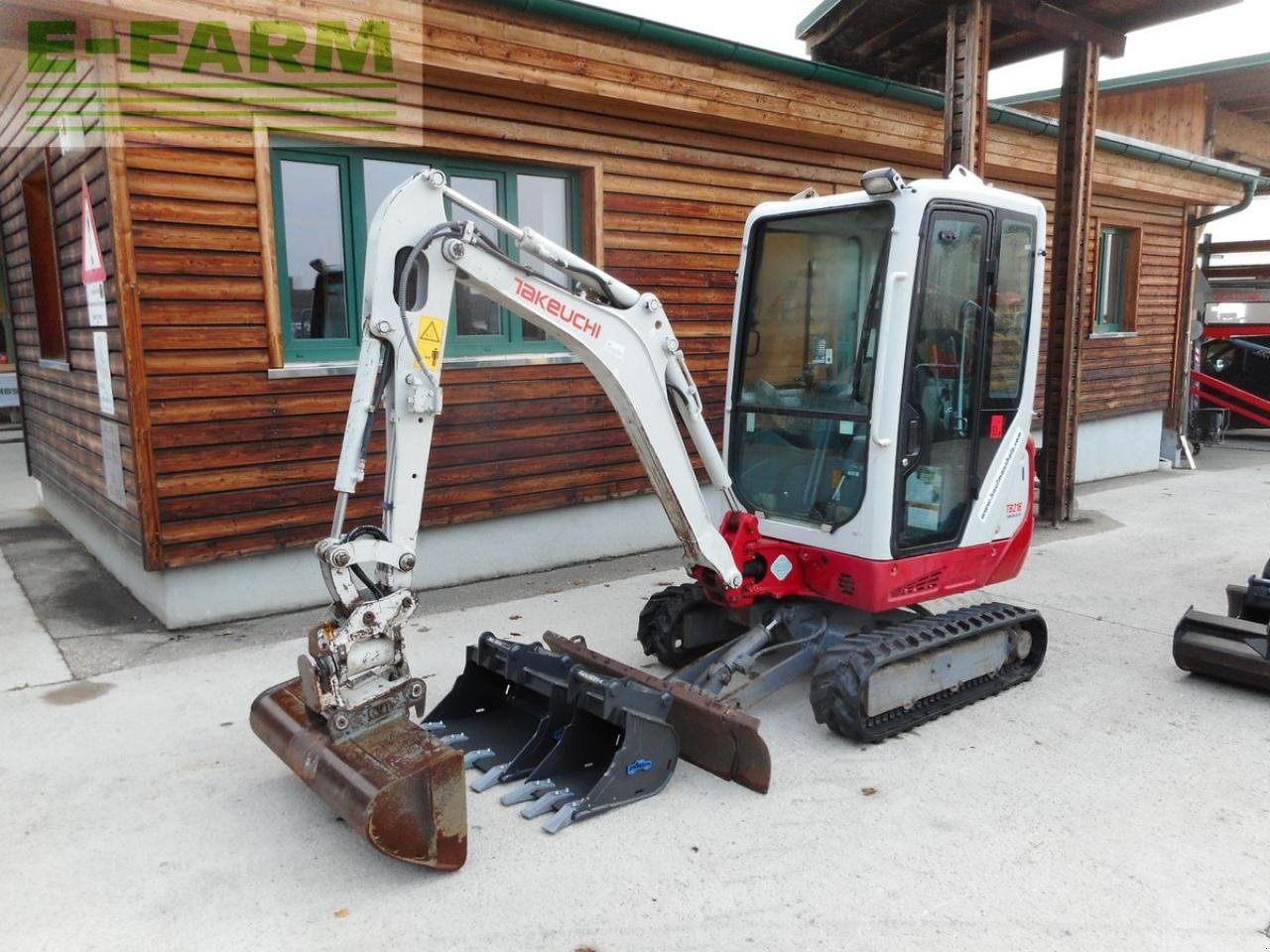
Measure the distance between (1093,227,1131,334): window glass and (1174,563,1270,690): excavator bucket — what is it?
24.3 ft

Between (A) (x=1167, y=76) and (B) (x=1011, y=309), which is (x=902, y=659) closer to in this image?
(B) (x=1011, y=309)

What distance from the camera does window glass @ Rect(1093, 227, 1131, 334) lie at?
11.3 meters

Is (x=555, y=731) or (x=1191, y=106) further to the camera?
(x=1191, y=106)

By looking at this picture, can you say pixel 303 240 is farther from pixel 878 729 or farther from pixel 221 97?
pixel 878 729

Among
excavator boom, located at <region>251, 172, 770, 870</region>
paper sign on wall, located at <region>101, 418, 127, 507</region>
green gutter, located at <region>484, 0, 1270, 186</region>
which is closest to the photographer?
excavator boom, located at <region>251, 172, 770, 870</region>

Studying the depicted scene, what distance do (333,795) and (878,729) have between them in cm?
223

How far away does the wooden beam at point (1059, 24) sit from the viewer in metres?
7.26

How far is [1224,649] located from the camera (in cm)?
442

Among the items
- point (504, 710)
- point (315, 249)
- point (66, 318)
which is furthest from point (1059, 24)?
point (66, 318)

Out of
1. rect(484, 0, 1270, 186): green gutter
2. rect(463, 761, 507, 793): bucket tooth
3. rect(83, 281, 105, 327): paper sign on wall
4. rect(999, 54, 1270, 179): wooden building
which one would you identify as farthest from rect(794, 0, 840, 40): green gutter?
rect(999, 54, 1270, 179): wooden building

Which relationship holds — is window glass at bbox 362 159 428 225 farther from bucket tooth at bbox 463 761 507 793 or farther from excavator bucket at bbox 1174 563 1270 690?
excavator bucket at bbox 1174 563 1270 690

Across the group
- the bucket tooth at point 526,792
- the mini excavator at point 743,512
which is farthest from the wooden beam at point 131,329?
the bucket tooth at point 526,792

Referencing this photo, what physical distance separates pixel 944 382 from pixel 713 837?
7.71 ft

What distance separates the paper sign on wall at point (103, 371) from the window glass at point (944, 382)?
185 inches
